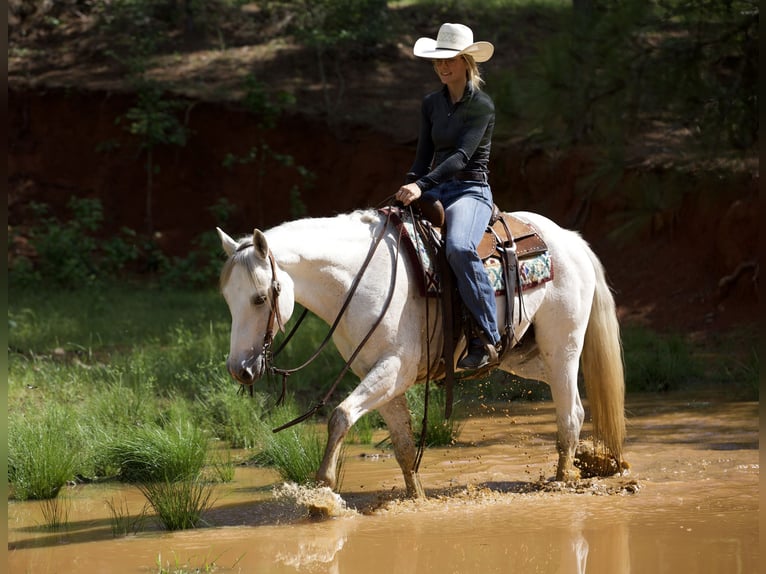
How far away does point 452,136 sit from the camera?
20.8 ft

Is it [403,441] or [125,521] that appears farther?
[403,441]

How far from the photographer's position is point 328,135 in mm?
18281

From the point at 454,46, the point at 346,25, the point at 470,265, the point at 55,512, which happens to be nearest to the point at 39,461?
the point at 55,512

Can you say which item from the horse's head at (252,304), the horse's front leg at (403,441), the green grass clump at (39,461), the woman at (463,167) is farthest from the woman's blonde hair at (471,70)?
the green grass clump at (39,461)

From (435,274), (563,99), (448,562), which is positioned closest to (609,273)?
(563,99)

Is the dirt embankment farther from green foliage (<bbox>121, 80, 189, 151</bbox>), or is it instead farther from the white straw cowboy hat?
the white straw cowboy hat

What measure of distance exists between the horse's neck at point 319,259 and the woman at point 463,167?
18.7 inches

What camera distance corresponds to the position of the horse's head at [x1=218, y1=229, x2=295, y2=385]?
5.63m

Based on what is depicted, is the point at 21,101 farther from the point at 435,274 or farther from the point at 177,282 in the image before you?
the point at 435,274

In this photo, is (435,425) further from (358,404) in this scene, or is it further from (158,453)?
(158,453)

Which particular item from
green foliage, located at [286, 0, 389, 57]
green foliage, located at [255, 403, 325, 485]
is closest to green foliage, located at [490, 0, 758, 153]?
green foliage, located at [255, 403, 325, 485]

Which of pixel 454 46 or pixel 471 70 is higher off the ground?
pixel 454 46

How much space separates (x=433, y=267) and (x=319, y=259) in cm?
77

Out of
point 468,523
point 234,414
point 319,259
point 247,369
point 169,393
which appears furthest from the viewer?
point 169,393
